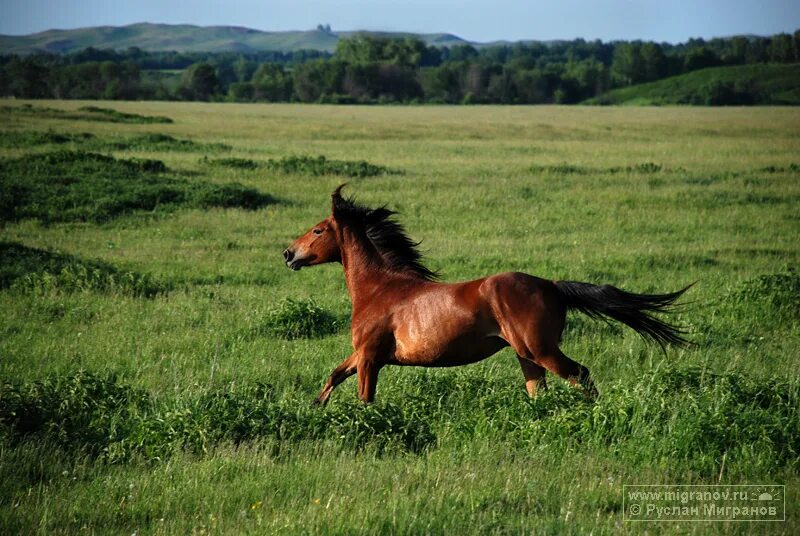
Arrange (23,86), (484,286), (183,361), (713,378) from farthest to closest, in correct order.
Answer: (23,86), (183,361), (713,378), (484,286)

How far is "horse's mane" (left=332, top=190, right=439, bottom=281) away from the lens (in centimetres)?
829

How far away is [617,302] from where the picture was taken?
7578mm

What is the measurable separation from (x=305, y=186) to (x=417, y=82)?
348 ft

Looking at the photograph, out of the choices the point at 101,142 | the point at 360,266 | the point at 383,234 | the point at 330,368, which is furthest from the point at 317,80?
the point at 360,266

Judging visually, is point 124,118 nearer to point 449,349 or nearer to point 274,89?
point 449,349

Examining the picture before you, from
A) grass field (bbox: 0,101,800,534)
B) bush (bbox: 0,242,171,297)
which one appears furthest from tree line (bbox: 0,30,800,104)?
bush (bbox: 0,242,171,297)

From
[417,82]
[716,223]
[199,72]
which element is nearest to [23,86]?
[199,72]

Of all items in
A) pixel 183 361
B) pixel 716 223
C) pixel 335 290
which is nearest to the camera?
pixel 183 361

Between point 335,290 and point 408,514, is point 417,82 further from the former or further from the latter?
point 408,514

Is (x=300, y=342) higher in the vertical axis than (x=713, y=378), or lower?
lower

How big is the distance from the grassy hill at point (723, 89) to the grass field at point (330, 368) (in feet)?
300

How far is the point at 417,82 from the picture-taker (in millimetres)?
129375

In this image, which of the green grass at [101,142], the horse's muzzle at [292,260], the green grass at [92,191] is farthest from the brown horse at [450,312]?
the green grass at [101,142]

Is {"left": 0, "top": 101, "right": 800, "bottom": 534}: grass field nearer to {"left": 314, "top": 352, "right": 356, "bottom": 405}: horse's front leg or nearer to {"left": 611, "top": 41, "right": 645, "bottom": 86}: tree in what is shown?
{"left": 314, "top": 352, "right": 356, "bottom": 405}: horse's front leg
